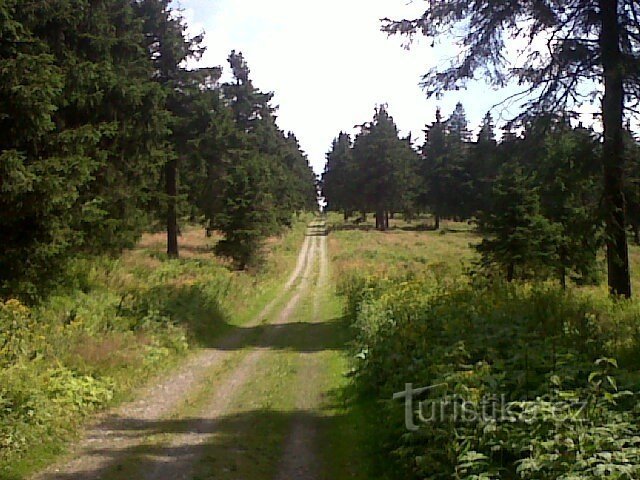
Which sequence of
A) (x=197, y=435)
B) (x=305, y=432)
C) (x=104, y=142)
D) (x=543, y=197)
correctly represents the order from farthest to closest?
(x=104, y=142) → (x=543, y=197) → (x=305, y=432) → (x=197, y=435)

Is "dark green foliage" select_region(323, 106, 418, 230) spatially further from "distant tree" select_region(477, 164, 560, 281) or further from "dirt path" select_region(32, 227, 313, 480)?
"dirt path" select_region(32, 227, 313, 480)

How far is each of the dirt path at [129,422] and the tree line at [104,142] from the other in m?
→ 3.99

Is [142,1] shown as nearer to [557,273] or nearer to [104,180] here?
[104,180]

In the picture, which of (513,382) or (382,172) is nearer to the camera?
(513,382)

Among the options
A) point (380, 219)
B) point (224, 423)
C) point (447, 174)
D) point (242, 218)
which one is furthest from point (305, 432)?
point (447, 174)

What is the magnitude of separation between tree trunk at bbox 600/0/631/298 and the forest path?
21.9ft

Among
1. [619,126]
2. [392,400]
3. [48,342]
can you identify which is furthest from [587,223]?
[48,342]

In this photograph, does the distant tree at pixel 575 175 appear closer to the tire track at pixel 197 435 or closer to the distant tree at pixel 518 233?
the tire track at pixel 197 435

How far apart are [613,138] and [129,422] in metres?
10.5

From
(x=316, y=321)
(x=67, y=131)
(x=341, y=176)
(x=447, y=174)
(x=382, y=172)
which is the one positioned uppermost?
(x=341, y=176)

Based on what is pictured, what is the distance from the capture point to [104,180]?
21.3m

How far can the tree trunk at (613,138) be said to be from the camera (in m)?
12.1

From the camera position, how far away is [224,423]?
10.4 metres

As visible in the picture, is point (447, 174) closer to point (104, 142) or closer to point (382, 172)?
point (382, 172)
